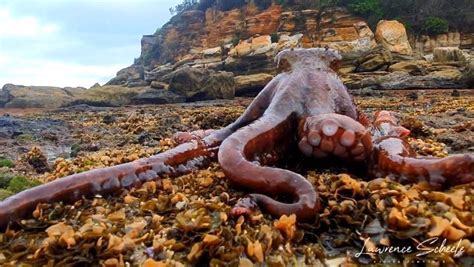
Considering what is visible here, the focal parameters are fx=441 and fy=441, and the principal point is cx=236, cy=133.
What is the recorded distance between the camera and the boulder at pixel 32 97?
1314 inches

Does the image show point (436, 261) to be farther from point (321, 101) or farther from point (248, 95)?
point (248, 95)

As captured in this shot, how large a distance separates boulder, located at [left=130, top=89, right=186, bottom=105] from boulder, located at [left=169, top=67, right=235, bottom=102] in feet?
2.10

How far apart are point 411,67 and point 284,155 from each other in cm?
3107

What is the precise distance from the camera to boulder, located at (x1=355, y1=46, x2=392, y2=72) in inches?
1362

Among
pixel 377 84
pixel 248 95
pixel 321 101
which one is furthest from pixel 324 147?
pixel 248 95

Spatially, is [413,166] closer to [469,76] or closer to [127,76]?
[469,76]

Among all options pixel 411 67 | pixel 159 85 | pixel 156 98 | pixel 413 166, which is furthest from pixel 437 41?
pixel 413 166

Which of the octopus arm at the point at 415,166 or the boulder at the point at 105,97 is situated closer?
the octopus arm at the point at 415,166

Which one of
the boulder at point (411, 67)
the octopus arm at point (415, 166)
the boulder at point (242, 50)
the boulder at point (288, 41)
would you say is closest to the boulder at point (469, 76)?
the boulder at point (411, 67)

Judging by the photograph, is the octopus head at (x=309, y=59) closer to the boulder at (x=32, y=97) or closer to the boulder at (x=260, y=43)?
the boulder at (x=32, y=97)

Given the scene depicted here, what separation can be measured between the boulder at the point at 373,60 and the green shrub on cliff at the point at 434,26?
14313 mm

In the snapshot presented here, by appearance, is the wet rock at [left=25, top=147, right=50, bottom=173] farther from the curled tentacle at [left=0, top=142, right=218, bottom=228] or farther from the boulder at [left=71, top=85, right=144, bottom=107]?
the boulder at [left=71, top=85, right=144, bottom=107]

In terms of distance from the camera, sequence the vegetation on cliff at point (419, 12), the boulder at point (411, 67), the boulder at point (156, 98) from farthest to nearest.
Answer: the vegetation on cliff at point (419, 12) → the boulder at point (156, 98) → the boulder at point (411, 67)

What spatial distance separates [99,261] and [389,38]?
45721 mm
